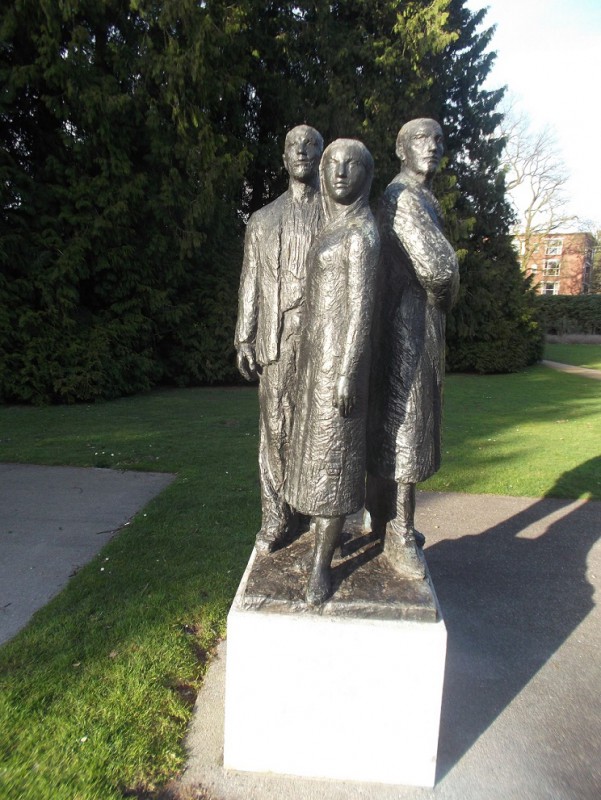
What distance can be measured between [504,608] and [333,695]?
74.8 inches

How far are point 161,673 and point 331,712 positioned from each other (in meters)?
1.09

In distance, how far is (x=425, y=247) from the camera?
2.24 m

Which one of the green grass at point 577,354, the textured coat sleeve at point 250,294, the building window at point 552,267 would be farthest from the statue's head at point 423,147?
the building window at point 552,267

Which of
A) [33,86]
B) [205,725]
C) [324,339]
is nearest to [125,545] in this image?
[205,725]

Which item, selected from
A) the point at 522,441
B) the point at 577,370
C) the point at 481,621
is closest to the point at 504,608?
the point at 481,621

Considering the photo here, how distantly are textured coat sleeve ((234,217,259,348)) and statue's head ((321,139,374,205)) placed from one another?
2.91 feet

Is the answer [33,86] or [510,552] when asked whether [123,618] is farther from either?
[33,86]

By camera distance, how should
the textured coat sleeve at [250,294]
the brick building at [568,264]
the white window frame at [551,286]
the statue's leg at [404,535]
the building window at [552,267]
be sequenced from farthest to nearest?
1. the white window frame at [551,286]
2. the building window at [552,267]
3. the brick building at [568,264]
4. the textured coat sleeve at [250,294]
5. the statue's leg at [404,535]

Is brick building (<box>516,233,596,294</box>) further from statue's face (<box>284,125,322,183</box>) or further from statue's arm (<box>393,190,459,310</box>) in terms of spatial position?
statue's arm (<box>393,190,459,310</box>)

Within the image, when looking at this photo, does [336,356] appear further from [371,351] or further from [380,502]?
[380,502]

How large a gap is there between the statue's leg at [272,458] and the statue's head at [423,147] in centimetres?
117

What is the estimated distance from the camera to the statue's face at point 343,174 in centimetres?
212

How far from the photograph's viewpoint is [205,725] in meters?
2.66

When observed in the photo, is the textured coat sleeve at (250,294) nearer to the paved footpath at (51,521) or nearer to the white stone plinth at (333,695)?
the white stone plinth at (333,695)
